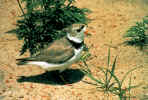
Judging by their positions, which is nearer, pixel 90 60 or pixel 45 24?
pixel 45 24

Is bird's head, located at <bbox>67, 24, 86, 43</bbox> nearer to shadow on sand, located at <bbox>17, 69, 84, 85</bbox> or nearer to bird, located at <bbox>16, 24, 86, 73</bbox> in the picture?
bird, located at <bbox>16, 24, 86, 73</bbox>

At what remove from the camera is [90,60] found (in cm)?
645

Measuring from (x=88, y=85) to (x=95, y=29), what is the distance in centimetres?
259

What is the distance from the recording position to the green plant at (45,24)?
571 cm

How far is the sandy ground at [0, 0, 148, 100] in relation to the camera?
508 cm

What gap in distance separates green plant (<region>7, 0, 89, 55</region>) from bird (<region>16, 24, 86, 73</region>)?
38cm

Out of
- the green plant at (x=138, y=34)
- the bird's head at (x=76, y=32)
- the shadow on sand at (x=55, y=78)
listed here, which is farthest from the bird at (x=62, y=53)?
the green plant at (x=138, y=34)

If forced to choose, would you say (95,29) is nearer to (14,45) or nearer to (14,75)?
(14,45)

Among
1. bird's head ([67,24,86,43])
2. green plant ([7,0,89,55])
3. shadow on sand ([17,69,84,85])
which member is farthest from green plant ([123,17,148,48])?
bird's head ([67,24,86,43])

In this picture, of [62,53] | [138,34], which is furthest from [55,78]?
[138,34]

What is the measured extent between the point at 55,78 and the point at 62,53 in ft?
2.23

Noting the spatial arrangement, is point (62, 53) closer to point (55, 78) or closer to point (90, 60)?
point (55, 78)

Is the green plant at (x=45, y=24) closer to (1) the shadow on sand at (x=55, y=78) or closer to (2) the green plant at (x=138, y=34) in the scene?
(1) the shadow on sand at (x=55, y=78)

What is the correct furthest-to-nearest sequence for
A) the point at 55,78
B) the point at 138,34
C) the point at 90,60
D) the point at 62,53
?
the point at 138,34 < the point at 90,60 < the point at 55,78 < the point at 62,53
